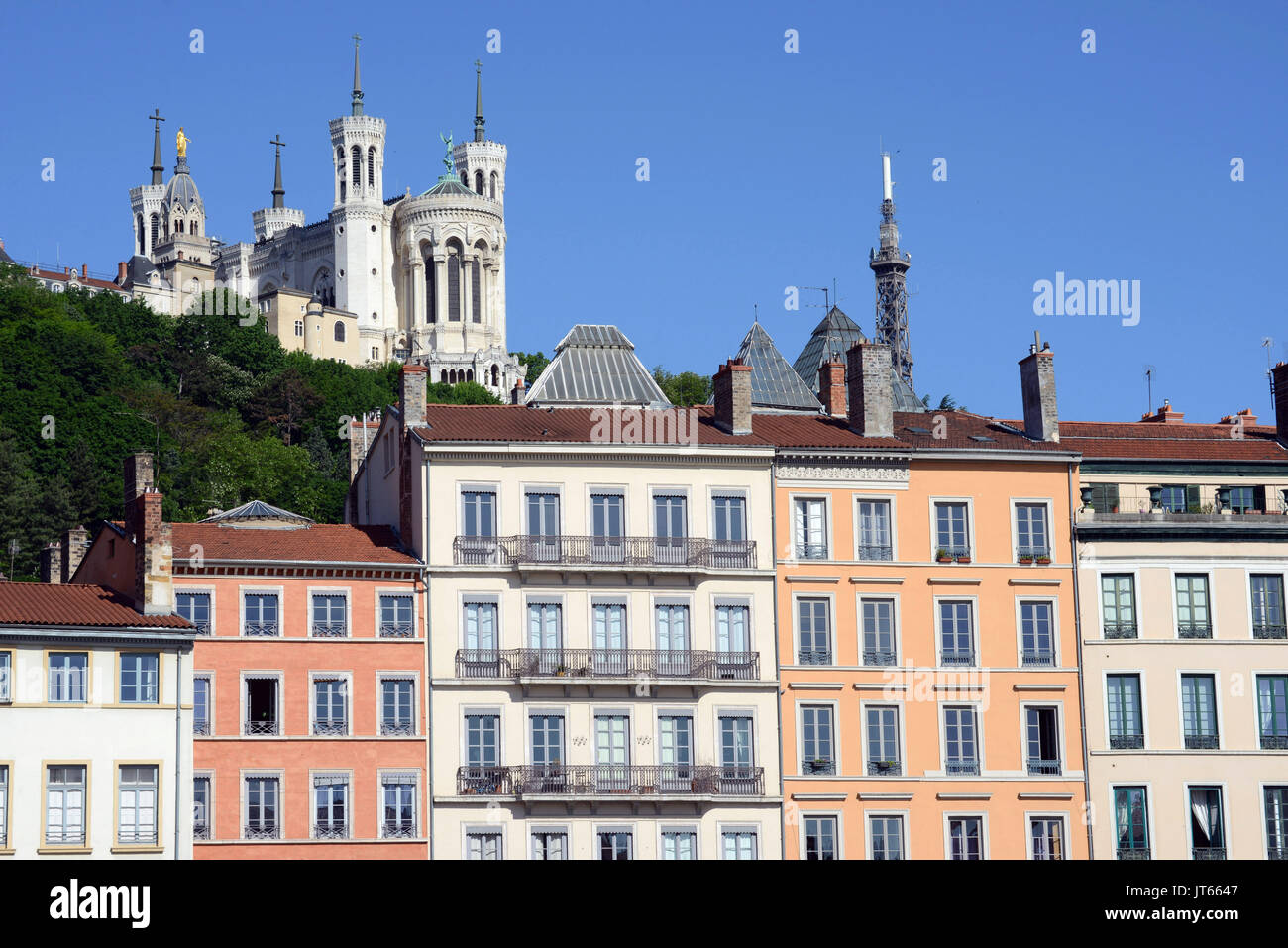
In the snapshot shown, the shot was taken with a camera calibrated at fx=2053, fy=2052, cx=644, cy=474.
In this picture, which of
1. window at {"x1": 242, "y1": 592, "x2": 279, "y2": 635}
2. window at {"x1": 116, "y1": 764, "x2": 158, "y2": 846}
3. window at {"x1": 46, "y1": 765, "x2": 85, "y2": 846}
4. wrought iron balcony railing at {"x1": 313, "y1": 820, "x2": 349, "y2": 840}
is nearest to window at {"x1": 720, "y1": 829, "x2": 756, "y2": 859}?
wrought iron balcony railing at {"x1": 313, "y1": 820, "x2": 349, "y2": 840}

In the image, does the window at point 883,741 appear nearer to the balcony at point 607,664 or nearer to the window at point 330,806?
the balcony at point 607,664

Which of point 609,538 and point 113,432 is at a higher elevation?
point 113,432

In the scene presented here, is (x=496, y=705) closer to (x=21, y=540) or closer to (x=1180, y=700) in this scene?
(x=1180, y=700)

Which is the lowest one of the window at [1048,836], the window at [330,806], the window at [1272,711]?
the window at [1048,836]

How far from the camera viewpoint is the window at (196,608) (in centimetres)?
4791

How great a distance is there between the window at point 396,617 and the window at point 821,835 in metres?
10.7

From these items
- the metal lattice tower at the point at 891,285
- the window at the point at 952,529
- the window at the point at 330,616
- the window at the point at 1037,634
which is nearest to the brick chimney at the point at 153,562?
the window at the point at 330,616

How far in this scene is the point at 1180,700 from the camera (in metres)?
51.8

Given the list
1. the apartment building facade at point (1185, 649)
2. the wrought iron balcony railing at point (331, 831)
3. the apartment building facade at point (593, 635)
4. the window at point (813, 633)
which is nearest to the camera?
the wrought iron balcony railing at point (331, 831)

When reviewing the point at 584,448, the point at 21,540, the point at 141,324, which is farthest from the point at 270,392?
the point at 584,448

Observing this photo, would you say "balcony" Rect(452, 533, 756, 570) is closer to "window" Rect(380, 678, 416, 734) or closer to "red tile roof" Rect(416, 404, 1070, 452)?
"red tile roof" Rect(416, 404, 1070, 452)

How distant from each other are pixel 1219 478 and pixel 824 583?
11.5 m

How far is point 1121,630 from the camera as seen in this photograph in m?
52.5

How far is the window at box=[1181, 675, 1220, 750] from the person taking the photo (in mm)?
51344
